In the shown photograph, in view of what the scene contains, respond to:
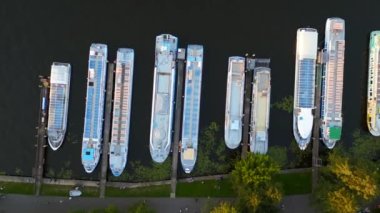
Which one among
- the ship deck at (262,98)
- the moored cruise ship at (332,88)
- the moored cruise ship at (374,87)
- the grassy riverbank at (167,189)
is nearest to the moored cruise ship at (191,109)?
the grassy riverbank at (167,189)

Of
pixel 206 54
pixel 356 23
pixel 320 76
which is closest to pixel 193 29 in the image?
pixel 206 54

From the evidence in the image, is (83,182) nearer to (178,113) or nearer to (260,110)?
(178,113)

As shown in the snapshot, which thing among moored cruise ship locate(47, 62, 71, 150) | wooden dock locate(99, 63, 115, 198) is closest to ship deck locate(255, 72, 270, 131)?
wooden dock locate(99, 63, 115, 198)

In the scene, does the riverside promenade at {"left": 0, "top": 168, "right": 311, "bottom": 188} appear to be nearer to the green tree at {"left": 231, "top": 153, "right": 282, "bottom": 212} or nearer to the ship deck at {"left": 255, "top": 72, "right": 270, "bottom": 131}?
the green tree at {"left": 231, "top": 153, "right": 282, "bottom": 212}

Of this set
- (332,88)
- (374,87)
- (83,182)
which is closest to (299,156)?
(332,88)

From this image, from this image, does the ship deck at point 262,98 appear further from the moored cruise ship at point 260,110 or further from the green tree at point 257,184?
the green tree at point 257,184
